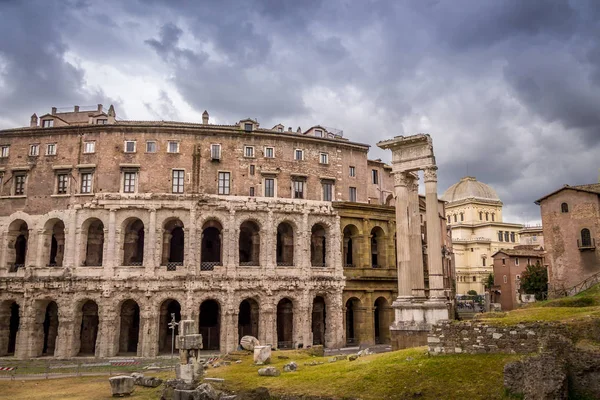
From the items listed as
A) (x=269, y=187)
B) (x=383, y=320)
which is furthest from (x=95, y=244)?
A: (x=383, y=320)

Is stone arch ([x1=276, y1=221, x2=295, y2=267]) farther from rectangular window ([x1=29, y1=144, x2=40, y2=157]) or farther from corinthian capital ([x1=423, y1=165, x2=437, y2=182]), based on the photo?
rectangular window ([x1=29, y1=144, x2=40, y2=157])

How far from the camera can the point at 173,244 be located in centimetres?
4328

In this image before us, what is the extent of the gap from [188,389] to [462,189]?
3445 inches

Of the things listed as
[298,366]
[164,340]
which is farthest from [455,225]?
[298,366]

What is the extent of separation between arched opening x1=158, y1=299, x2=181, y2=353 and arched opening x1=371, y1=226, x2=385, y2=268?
1658 cm

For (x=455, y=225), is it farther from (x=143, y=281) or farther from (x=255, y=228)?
(x=143, y=281)

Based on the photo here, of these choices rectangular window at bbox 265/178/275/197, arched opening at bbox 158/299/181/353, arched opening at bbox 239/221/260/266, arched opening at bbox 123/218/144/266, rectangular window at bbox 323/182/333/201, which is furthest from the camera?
rectangular window at bbox 323/182/333/201

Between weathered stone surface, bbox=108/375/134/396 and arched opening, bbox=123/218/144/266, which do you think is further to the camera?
arched opening, bbox=123/218/144/266

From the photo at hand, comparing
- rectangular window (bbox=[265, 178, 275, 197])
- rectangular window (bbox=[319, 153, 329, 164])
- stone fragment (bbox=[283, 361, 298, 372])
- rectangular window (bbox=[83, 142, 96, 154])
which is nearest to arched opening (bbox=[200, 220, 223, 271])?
rectangular window (bbox=[265, 178, 275, 197])

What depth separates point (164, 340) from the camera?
39750mm

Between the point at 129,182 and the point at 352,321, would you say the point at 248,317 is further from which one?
the point at 129,182

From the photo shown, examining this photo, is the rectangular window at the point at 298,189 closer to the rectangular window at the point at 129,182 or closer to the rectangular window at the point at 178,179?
the rectangular window at the point at 178,179

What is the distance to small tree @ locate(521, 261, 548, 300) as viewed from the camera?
56000mm

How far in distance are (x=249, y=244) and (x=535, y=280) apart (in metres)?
32.9
